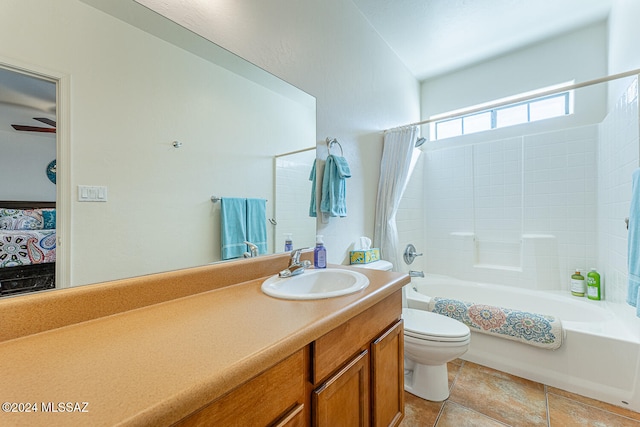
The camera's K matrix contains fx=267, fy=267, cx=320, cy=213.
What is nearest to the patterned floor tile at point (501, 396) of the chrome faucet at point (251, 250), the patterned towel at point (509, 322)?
the patterned towel at point (509, 322)

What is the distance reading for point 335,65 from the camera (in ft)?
6.16

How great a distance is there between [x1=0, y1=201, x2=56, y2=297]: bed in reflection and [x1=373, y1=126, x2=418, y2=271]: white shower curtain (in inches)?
80.0

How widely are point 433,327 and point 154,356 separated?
1.56 meters

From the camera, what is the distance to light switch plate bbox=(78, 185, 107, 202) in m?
0.78

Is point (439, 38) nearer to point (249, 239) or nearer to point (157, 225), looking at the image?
point (249, 239)

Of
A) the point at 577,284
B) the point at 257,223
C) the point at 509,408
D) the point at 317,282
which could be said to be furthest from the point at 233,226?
the point at 577,284

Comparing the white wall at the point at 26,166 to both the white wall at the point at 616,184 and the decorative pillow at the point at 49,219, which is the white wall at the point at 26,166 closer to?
the decorative pillow at the point at 49,219

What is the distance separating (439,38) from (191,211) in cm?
263

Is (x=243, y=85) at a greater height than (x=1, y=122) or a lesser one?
greater

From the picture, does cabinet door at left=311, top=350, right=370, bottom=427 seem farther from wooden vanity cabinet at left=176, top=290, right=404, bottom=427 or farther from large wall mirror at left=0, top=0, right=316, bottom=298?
large wall mirror at left=0, top=0, right=316, bottom=298

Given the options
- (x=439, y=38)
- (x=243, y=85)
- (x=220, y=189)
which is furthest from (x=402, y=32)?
(x=220, y=189)

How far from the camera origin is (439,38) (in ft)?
7.96

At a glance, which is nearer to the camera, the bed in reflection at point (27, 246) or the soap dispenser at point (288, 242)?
the bed in reflection at point (27, 246)

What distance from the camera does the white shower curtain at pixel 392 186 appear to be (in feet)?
7.59
